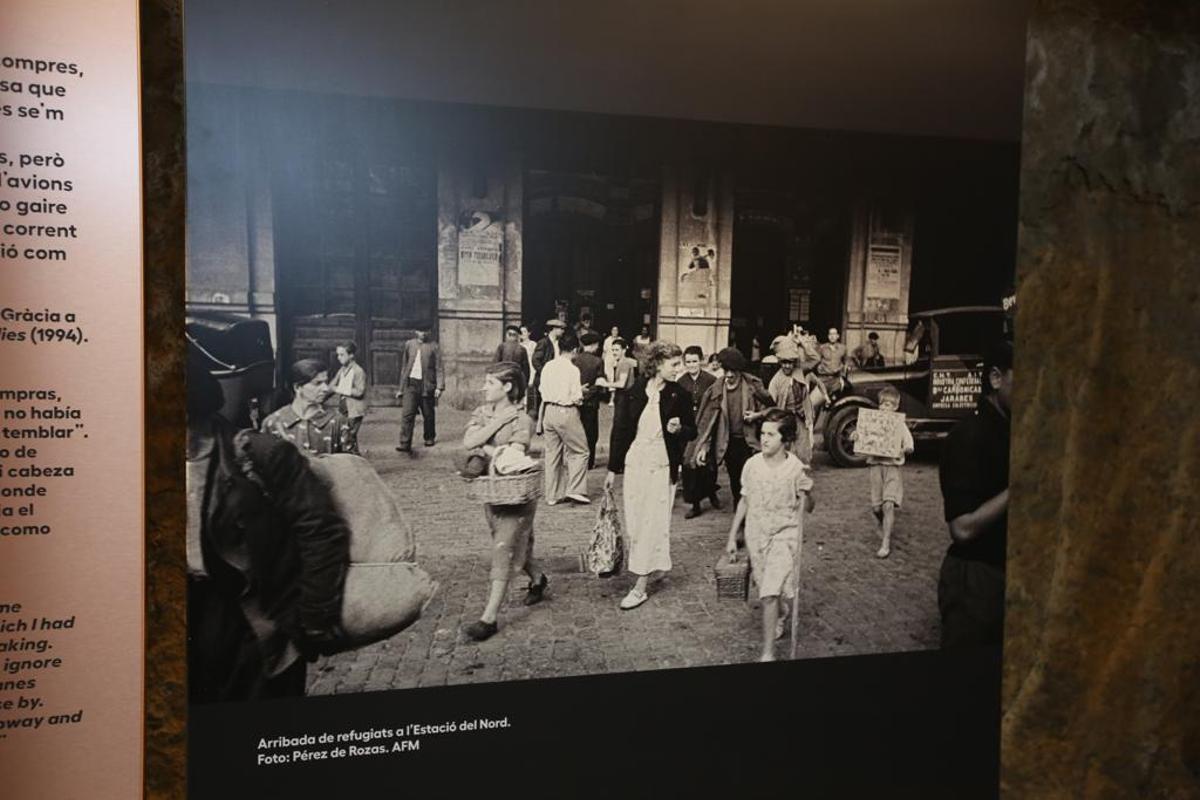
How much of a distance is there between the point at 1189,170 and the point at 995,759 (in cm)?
224

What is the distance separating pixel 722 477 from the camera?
9.14 feet

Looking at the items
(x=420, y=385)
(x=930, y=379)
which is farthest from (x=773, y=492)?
(x=420, y=385)

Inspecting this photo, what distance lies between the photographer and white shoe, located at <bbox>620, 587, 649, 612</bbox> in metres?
2.62

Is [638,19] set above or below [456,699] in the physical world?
above

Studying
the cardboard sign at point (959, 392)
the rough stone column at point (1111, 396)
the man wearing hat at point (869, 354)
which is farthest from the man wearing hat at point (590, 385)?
the rough stone column at point (1111, 396)

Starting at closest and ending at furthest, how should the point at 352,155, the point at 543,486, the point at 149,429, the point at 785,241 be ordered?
the point at 149,429 < the point at 352,155 < the point at 543,486 < the point at 785,241

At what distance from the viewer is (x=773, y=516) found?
2.82 m

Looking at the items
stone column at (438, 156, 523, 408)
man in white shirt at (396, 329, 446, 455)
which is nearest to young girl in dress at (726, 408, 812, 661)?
stone column at (438, 156, 523, 408)

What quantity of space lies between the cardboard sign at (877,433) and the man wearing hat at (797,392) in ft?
0.64

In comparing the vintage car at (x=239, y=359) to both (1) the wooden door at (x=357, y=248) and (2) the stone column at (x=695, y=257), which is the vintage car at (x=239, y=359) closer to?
(1) the wooden door at (x=357, y=248)

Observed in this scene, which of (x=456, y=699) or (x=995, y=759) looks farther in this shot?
(x=995, y=759)

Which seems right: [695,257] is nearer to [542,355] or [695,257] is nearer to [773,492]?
[542,355]

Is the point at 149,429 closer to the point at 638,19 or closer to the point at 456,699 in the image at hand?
the point at 456,699

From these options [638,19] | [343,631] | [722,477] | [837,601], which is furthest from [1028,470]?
[343,631]
